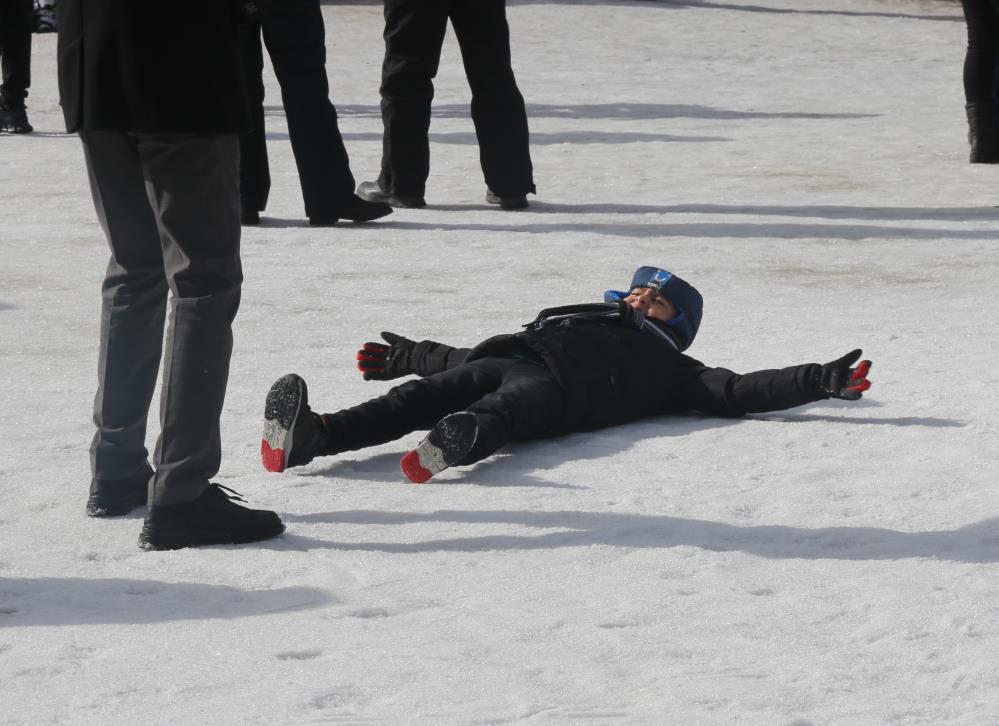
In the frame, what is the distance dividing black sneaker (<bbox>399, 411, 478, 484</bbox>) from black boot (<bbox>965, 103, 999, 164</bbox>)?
6.16 metres

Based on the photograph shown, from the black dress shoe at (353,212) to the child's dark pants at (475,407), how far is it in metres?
3.15

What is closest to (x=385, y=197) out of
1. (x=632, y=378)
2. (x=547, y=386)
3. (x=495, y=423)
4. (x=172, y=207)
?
(x=632, y=378)

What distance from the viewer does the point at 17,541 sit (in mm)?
3350

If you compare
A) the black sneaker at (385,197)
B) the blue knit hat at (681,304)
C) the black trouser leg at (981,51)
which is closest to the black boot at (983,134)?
the black trouser leg at (981,51)

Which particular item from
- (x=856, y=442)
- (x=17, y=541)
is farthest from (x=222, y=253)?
(x=856, y=442)

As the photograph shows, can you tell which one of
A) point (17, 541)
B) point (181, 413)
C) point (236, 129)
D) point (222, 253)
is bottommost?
point (17, 541)

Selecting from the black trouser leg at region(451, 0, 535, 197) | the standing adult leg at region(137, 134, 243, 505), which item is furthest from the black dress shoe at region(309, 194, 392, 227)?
the standing adult leg at region(137, 134, 243, 505)

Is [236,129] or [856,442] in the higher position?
[236,129]

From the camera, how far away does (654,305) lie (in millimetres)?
4582

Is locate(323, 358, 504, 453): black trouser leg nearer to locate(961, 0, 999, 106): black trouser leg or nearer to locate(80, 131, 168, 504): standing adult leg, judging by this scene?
locate(80, 131, 168, 504): standing adult leg

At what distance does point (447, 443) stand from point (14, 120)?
753 cm

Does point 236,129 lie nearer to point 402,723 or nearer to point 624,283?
point 402,723

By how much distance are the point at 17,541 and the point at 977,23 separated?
683 centimetres

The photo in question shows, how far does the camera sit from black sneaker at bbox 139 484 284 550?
329 cm
